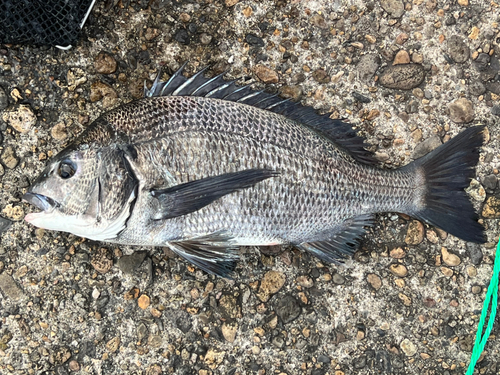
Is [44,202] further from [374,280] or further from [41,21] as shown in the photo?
[374,280]

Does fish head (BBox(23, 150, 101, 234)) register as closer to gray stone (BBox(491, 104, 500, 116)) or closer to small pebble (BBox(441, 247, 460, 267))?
small pebble (BBox(441, 247, 460, 267))

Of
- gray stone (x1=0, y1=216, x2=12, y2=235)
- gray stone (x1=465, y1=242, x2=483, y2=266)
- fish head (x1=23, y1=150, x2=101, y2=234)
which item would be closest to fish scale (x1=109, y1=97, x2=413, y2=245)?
fish head (x1=23, y1=150, x2=101, y2=234)

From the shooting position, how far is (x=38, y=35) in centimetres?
229

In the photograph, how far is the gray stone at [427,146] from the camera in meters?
2.51

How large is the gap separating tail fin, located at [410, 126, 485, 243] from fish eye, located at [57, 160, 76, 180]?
199 centimetres

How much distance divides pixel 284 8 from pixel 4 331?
109 inches

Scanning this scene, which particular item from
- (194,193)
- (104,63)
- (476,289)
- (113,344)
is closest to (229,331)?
(113,344)

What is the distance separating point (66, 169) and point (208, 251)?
0.88 m

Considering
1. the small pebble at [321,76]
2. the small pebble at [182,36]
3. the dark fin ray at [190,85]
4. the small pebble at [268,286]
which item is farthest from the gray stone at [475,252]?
the small pebble at [182,36]

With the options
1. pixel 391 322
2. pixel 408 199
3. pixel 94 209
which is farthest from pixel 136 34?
pixel 391 322

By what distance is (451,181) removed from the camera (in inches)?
91.9

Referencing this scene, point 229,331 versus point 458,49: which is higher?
point 458,49

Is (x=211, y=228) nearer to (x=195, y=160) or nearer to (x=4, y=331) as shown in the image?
(x=195, y=160)

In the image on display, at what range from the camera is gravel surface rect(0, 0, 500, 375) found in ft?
7.97
